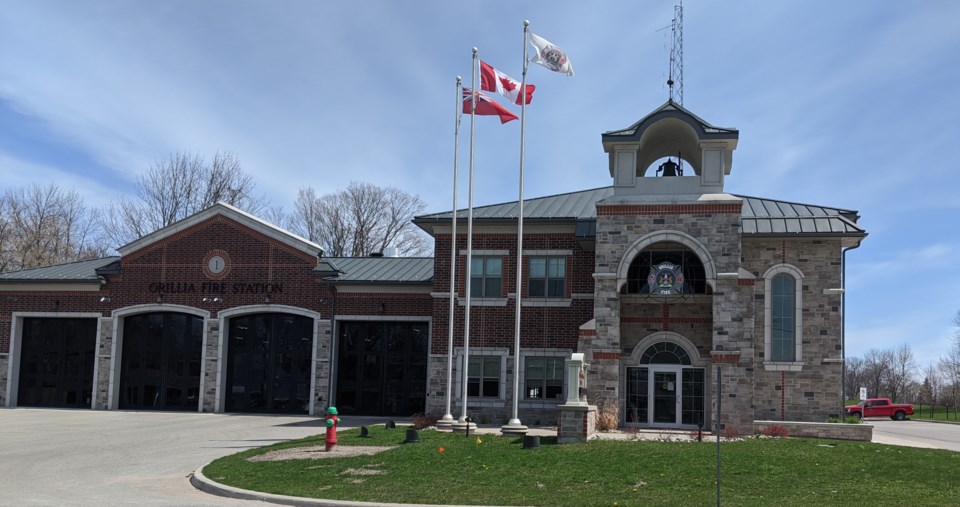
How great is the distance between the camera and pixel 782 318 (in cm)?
2628

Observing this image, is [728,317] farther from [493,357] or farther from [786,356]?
[493,357]

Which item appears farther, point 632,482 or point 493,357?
point 493,357

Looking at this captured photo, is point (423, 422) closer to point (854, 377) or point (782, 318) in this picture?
point (782, 318)

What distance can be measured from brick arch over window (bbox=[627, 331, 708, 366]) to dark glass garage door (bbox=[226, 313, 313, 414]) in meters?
12.3

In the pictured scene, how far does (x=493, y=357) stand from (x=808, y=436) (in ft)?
32.8

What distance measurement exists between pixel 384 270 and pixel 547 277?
23.0 feet

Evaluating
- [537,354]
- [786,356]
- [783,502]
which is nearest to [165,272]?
[537,354]

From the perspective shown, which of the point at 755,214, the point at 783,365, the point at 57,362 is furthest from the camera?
the point at 57,362

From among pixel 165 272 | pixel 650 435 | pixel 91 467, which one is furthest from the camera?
pixel 165 272

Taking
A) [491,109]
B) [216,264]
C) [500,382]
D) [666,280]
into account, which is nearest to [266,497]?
[491,109]

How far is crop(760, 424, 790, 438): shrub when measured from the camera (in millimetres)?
22297

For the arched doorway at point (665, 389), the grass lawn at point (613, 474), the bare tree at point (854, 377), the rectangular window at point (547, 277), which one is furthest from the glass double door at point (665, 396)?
the bare tree at point (854, 377)

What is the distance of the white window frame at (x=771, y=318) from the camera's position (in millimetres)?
25938

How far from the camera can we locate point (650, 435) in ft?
70.3
